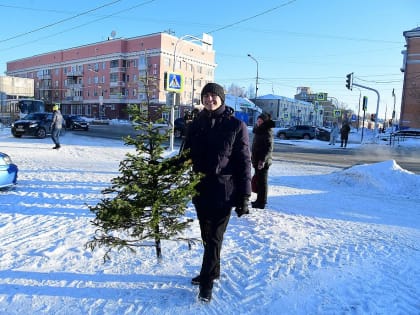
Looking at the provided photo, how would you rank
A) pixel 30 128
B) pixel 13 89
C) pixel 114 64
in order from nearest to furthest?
1. pixel 30 128
2. pixel 13 89
3. pixel 114 64

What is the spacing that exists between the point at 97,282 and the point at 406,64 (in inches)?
2236

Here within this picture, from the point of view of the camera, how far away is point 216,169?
3.15 metres

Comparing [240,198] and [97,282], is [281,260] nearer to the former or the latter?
[240,198]

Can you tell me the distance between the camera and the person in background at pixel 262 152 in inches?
239

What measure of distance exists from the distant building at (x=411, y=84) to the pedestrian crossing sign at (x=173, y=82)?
4606 centimetres

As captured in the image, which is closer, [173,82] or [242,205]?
[242,205]

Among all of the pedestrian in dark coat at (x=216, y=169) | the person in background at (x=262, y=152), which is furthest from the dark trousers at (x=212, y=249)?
the person in background at (x=262, y=152)

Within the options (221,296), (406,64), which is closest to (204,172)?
(221,296)

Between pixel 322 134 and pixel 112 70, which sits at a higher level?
pixel 112 70

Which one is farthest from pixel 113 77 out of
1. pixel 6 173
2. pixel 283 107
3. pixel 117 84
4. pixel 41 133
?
pixel 6 173

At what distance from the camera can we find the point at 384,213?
6648 mm

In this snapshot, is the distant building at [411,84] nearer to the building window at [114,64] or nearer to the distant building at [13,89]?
the distant building at [13,89]

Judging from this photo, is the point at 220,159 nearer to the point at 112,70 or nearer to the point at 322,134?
the point at 322,134

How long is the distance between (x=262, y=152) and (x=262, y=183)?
1.88 ft
